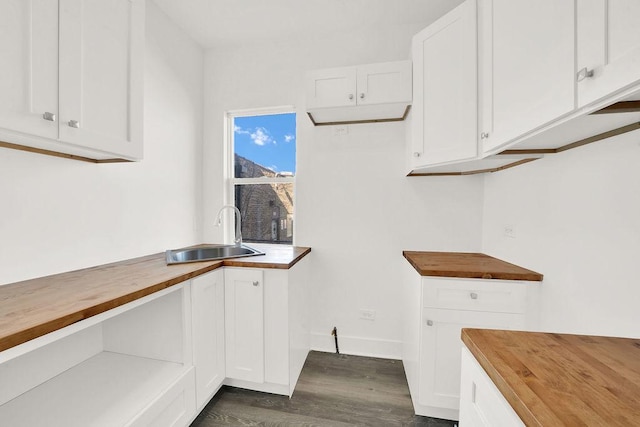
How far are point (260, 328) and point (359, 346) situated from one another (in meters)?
1.01

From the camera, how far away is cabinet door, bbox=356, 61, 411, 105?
176cm

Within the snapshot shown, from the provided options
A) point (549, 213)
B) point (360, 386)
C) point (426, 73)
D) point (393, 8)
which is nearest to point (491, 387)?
point (549, 213)

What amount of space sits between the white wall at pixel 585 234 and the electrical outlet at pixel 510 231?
4cm

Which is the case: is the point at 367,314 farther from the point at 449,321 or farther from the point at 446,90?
the point at 446,90

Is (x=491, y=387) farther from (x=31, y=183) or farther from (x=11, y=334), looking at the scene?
(x=31, y=183)

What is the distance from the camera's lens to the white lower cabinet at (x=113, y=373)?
1.06m

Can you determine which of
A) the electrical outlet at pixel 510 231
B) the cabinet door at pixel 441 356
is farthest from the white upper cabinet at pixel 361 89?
the cabinet door at pixel 441 356

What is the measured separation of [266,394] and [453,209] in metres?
1.96

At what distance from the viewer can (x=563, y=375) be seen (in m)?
0.57

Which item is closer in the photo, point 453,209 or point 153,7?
point 153,7

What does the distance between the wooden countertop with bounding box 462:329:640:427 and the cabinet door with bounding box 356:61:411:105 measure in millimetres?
1556

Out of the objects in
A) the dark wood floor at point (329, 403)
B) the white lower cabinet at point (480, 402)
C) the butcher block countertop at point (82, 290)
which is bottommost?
the dark wood floor at point (329, 403)

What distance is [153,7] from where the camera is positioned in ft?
6.26

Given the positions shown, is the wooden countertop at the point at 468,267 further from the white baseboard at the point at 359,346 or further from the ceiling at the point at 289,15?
the ceiling at the point at 289,15
